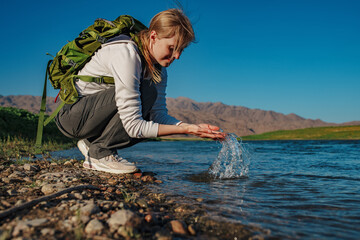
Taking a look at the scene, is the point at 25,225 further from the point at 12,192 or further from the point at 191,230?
the point at 191,230

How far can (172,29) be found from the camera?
2.84m

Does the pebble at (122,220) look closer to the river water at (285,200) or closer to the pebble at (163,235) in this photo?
the pebble at (163,235)

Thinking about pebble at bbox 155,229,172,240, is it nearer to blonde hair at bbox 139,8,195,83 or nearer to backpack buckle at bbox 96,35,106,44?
blonde hair at bbox 139,8,195,83

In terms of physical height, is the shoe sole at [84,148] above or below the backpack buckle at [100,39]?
below

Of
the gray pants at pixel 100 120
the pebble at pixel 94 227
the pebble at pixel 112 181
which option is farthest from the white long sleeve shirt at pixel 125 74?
the pebble at pixel 94 227

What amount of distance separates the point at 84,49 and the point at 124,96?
834mm

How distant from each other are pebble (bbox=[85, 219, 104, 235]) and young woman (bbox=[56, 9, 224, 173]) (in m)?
1.46

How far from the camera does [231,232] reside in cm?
173

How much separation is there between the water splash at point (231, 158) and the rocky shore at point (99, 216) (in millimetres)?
1162

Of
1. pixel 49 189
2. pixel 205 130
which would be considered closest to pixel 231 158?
pixel 205 130

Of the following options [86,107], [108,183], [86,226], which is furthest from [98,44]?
[86,226]

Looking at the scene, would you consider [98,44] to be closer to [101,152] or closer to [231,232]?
[101,152]

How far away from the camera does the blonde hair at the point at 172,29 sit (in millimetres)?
2846

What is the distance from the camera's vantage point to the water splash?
3.41m
